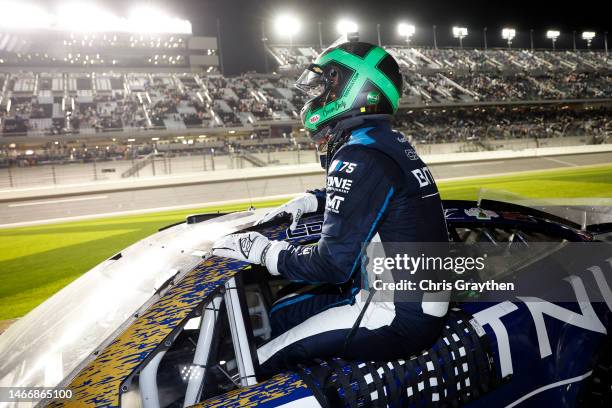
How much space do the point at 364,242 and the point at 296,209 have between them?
2.35 feet

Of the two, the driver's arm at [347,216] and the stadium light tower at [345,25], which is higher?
the stadium light tower at [345,25]

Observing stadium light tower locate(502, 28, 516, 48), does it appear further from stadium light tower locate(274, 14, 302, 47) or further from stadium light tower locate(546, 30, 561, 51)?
stadium light tower locate(274, 14, 302, 47)

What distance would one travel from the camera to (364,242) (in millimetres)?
1663

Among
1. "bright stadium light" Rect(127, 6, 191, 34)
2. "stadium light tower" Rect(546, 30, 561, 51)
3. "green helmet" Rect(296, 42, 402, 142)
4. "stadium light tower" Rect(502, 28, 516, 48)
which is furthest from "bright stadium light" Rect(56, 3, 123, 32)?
"stadium light tower" Rect(546, 30, 561, 51)

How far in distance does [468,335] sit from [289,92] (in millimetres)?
44302

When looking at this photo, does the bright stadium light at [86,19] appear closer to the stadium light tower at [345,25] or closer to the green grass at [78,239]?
the stadium light tower at [345,25]

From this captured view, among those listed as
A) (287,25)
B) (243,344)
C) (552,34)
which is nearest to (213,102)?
(287,25)

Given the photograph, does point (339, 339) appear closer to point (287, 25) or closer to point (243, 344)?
point (243, 344)

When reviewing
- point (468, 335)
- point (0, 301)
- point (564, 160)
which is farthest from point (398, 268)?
point (564, 160)

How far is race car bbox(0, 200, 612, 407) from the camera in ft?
5.24

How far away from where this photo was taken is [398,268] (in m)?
1.76

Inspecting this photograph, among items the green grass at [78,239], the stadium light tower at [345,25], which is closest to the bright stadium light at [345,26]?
the stadium light tower at [345,25]

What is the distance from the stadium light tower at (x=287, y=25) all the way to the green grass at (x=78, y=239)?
3549 centimetres

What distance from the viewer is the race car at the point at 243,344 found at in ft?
5.24
